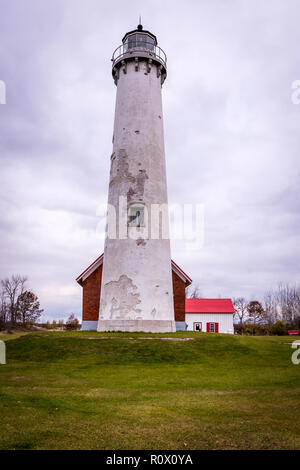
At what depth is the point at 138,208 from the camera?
20953mm

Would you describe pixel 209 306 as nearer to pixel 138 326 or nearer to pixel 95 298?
pixel 95 298

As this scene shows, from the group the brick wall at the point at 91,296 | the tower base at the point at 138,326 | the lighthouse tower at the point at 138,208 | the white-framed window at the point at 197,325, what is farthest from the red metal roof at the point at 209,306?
the tower base at the point at 138,326

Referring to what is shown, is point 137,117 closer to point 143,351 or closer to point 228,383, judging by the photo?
point 143,351

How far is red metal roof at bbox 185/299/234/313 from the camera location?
42.9m

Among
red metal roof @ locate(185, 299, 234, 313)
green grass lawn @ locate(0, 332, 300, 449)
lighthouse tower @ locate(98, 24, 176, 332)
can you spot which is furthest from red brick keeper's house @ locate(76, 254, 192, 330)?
red metal roof @ locate(185, 299, 234, 313)

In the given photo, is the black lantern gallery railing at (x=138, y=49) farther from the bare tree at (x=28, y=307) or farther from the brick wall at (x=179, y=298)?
the bare tree at (x=28, y=307)

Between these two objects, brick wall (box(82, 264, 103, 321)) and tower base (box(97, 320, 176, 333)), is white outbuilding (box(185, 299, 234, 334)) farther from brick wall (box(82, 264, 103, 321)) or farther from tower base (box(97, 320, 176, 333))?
tower base (box(97, 320, 176, 333))

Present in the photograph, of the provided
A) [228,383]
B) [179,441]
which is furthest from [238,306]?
[179,441]

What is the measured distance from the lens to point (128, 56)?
23.0 meters

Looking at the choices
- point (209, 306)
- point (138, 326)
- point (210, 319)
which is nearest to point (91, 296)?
point (138, 326)

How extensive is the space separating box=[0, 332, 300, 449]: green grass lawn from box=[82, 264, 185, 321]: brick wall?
8.19m

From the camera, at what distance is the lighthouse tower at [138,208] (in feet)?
65.5

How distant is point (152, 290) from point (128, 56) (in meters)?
14.6

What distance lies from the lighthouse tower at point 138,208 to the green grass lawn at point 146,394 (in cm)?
244
